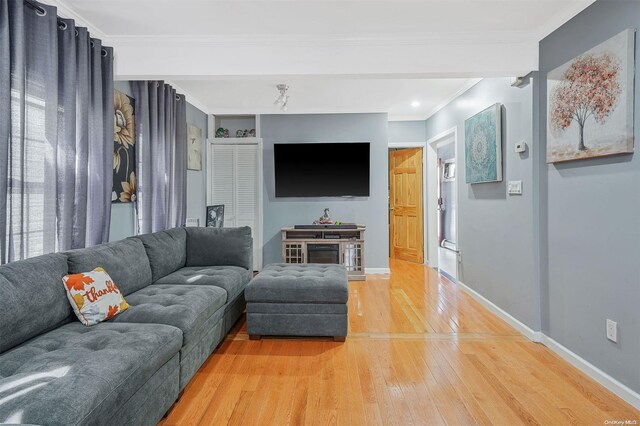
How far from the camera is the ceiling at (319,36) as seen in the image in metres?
2.39

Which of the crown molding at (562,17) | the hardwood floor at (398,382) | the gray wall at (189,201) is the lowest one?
the hardwood floor at (398,382)

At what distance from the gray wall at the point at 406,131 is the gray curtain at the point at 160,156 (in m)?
3.28

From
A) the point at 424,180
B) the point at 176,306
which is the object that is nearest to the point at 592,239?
the point at 176,306

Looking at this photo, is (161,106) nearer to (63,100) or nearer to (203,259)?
(63,100)

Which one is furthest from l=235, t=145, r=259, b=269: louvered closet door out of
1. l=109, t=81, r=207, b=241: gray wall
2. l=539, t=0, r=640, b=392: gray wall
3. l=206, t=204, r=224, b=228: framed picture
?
l=539, t=0, r=640, b=392: gray wall

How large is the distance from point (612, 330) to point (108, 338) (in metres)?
2.79

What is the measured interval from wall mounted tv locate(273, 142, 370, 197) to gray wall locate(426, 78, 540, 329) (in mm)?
1375

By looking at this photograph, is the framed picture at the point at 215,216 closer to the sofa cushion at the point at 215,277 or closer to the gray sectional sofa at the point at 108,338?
the sofa cushion at the point at 215,277

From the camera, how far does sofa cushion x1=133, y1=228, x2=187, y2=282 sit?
9.30ft

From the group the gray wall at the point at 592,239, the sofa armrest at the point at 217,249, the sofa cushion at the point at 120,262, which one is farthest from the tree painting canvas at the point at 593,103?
the sofa cushion at the point at 120,262

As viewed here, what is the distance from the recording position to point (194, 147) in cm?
474

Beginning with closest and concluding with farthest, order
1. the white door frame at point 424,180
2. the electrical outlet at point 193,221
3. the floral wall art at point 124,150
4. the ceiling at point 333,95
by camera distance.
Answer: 1. the floral wall art at point 124,150
2. the ceiling at point 333,95
3. the electrical outlet at point 193,221
4. the white door frame at point 424,180

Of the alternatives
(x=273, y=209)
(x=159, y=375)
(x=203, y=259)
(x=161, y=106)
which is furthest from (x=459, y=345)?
(x=161, y=106)

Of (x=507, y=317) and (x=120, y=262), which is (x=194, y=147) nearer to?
(x=120, y=262)
